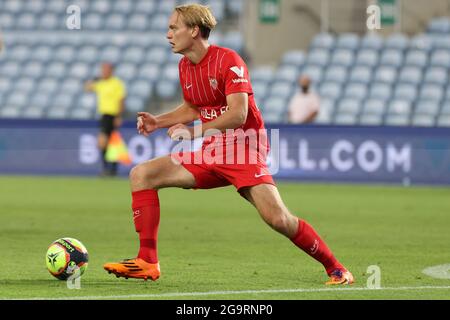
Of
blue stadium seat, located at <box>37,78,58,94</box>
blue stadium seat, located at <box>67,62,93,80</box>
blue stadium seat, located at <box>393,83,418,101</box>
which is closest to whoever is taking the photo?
blue stadium seat, located at <box>393,83,418,101</box>

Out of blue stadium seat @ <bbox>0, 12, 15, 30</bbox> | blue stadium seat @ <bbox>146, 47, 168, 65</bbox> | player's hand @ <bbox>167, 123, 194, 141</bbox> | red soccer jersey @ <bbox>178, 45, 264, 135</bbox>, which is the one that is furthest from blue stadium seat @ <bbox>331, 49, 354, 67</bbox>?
player's hand @ <bbox>167, 123, 194, 141</bbox>

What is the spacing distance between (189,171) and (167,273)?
0.99m

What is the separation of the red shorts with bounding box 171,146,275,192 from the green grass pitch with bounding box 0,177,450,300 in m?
0.71

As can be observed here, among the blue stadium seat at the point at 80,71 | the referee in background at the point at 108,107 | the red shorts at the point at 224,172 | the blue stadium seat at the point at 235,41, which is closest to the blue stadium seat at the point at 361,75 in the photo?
the blue stadium seat at the point at 235,41

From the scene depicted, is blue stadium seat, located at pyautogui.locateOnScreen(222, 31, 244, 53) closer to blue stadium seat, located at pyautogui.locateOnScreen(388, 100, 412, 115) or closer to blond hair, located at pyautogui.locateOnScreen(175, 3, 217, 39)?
blue stadium seat, located at pyautogui.locateOnScreen(388, 100, 412, 115)

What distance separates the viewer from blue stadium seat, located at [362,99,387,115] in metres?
22.9

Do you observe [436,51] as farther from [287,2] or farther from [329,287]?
[329,287]

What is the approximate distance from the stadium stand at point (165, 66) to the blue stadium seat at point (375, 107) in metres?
0.02

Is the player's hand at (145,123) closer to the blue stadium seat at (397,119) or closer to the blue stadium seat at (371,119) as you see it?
the blue stadium seat at (397,119)

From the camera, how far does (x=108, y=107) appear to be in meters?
21.4

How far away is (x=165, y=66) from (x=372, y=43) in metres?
4.70

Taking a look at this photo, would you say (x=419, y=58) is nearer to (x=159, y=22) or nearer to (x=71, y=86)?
(x=159, y=22)
